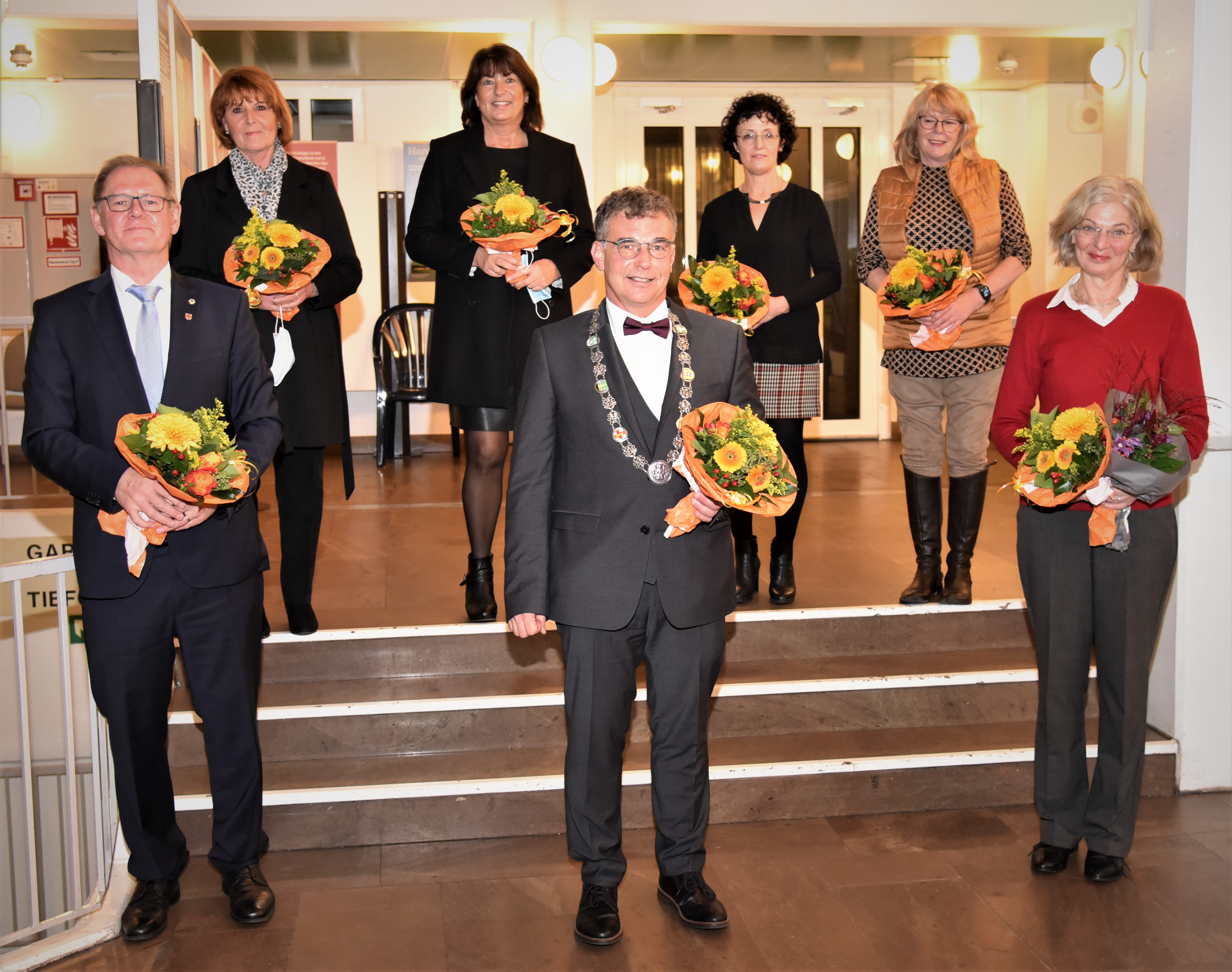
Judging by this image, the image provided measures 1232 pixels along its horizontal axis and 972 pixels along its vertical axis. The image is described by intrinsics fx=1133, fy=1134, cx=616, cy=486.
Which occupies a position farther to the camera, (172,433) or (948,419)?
(948,419)

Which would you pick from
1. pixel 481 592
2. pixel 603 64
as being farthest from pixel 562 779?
pixel 603 64

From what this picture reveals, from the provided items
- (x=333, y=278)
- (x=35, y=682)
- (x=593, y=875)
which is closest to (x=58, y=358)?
(x=333, y=278)

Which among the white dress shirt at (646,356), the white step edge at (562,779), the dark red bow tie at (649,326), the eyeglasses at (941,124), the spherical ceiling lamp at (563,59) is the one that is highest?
the spherical ceiling lamp at (563,59)

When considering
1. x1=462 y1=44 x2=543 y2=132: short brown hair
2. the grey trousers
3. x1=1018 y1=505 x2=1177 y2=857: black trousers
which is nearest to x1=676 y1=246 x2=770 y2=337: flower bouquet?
the grey trousers

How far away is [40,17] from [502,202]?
4245 millimetres

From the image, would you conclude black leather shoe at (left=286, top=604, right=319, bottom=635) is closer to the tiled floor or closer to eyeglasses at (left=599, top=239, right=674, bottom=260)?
the tiled floor

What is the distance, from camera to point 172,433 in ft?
8.29

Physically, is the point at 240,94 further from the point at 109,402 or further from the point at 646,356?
the point at 646,356

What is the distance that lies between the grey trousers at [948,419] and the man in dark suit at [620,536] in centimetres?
155

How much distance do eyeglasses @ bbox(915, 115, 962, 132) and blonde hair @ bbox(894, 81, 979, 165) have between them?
11mm

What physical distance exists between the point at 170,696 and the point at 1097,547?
8.28ft

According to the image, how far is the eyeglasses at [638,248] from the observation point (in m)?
2.67

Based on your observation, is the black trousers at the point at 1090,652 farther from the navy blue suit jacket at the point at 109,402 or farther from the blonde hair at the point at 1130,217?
the navy blue suit jacket at the point at 109,402

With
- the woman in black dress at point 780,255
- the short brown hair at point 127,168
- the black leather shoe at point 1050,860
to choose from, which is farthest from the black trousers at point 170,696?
the black leather shoe at point 1050,860
